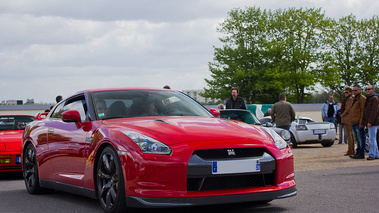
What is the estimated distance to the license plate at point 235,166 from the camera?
16.5 feet

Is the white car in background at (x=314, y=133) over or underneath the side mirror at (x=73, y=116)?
underneath

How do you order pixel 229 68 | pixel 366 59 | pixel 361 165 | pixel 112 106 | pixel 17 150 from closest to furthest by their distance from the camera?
pixel 112 106 < pixel 17 150 < pixel 361 165 < pixel 229 68 < pixel 366 59

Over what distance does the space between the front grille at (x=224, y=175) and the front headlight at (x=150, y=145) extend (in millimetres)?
263

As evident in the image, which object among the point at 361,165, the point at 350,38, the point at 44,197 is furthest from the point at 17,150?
the point at 350,38

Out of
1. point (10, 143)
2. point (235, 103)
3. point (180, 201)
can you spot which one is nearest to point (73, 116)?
point (180, 201)

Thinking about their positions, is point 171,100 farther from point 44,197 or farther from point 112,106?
point 44,197

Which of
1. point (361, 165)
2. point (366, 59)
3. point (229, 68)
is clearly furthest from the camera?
point (366, 59)

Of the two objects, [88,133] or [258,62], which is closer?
[88,133]

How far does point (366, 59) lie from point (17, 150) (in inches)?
2463

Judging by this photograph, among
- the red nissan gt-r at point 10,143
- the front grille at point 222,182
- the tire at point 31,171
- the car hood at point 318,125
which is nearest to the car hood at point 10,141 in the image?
the red nissan gt-r at point 10,143

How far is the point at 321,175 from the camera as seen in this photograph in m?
9.57

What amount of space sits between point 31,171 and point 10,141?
264 centimetres

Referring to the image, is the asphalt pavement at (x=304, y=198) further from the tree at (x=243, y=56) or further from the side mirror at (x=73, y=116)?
the tree at (x=243, y=56)

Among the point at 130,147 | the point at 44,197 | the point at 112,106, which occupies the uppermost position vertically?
the point at 112,106
